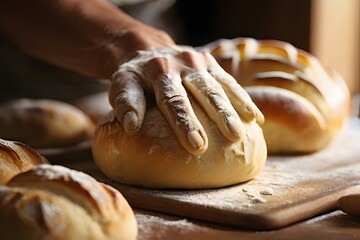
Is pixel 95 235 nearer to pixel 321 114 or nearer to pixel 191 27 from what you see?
pixel 321 114

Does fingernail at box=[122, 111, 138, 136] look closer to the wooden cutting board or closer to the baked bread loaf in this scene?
the wooden cutting board

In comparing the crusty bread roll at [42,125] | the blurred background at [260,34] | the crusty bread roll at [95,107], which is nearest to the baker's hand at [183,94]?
the crusty bread roll at [42,125]

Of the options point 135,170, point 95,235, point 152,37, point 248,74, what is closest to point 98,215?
point 95,235

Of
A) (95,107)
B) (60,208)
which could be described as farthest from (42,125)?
(60,208)

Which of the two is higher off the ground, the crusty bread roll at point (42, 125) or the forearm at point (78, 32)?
the forearm at point (78, 32)

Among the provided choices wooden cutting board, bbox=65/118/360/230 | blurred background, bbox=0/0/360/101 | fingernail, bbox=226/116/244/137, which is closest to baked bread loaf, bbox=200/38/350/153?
wooden cutting board, bbox=65/118/360/230

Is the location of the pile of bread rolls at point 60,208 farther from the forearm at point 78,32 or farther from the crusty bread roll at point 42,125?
the crusty bread roll at point 42,125

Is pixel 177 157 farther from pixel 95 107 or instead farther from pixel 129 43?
pixel 95 107
